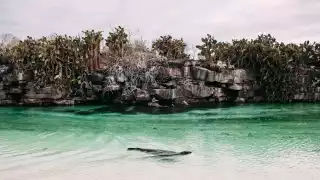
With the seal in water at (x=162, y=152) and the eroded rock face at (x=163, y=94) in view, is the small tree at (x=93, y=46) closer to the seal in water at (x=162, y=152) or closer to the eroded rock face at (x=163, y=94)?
the eroded rock face at (x=163, y=94)

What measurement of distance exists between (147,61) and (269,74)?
6913 millimetres

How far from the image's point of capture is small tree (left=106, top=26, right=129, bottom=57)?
2447 cm

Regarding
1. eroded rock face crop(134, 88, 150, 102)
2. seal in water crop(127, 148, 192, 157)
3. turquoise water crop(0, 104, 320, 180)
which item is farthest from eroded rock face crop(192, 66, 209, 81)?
seal in water crop(127, 148, 192, 157)

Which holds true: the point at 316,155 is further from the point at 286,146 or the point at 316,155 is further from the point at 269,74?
the point at 269,74

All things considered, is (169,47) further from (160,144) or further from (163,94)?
(160,144)

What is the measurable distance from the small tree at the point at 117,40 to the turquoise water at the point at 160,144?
17.6 ft

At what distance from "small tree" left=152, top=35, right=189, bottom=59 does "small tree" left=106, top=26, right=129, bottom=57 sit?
5.94 ft

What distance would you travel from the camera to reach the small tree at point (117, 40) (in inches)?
963

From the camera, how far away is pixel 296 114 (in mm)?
19094

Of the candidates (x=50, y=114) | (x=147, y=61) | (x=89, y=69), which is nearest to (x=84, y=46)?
(x=89, y=69)

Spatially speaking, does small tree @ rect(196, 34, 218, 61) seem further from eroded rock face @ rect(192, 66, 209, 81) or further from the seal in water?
the seal in water

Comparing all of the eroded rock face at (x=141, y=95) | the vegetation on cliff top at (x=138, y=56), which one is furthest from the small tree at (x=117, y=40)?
the eroded rock face at (x=141, y=95)

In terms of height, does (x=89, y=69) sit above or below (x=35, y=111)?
above

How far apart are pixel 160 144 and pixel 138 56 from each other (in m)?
12.7
